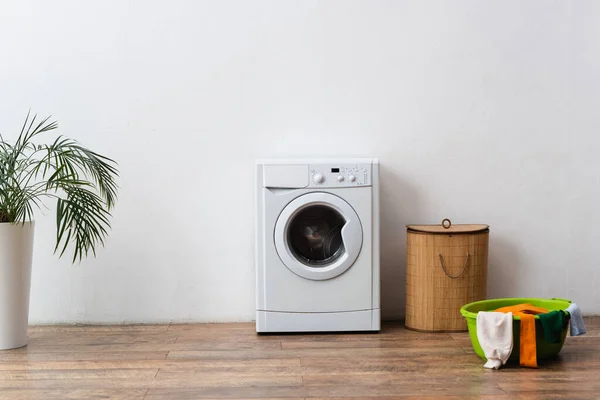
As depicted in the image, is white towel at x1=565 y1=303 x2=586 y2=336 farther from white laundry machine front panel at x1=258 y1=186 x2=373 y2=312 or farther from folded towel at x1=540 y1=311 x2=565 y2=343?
white laundry machine front panel at x1=258 y1=186 x2=373 y2=312

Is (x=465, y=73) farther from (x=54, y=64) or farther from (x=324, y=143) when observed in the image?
(x=54, y=64)

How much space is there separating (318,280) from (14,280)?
1.35 metres

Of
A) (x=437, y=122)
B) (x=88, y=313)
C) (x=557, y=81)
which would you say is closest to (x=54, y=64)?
(x=88, y=313)

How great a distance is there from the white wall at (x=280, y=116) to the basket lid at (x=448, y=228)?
0.08 m

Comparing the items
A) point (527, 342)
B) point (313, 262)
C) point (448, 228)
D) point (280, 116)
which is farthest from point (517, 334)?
point (280, 116)

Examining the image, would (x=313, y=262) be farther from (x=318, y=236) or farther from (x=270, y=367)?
(x=270, y=367)

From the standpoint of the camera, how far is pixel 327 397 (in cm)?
262

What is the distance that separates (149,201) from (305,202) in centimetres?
85

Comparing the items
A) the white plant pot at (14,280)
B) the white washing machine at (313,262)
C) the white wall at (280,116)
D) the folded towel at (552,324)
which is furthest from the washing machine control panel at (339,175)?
the white plant pot at (14,280)

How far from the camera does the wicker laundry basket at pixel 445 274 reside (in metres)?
3.64

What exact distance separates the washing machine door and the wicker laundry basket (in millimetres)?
330

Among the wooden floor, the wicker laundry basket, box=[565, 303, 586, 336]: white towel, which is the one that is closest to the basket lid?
the wicker laundry basket

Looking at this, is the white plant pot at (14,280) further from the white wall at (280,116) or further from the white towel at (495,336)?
the white towel at (495,336)

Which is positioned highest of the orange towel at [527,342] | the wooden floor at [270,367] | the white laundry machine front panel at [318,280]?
the white laundry machine front panel at [318,280]
